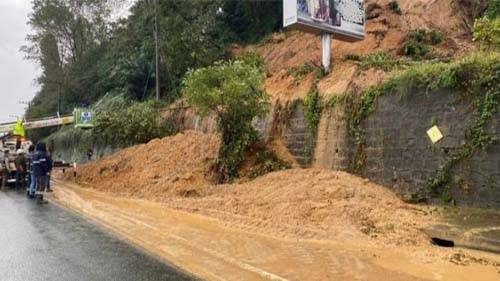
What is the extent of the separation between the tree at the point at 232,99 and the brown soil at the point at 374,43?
2.02 metres

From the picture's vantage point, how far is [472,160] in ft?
42.0

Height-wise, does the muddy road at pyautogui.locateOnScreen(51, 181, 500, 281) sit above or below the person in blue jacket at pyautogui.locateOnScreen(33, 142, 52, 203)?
below

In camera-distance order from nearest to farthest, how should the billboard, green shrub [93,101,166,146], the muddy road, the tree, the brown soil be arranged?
the muddy road → the tree → the billboard → the brown soil → green shrub [93,101,166,146]

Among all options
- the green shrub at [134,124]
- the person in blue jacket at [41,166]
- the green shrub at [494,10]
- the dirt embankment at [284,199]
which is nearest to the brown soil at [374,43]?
the green shrub at [494,10]

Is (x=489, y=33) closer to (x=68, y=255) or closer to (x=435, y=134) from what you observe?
(x=435, y=134)

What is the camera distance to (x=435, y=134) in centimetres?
1383

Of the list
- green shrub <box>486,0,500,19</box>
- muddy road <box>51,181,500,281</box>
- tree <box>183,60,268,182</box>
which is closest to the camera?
muddy road <box>51,181,500,281</box>

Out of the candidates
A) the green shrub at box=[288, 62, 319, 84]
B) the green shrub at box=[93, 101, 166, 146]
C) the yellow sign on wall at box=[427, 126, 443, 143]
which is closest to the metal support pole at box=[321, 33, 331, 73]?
the green shrub at box=[288, 62, 319, 84]

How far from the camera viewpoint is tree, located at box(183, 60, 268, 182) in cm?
1855

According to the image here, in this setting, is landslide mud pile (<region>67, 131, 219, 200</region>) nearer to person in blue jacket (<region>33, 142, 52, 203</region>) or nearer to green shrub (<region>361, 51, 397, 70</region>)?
person in blue jacket (<region>33, 142, 52, 203</region>)

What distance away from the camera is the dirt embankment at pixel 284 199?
11438 mm

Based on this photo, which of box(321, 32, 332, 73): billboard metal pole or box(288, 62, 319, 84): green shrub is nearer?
box(321, 32, 332, 73): billboard metal pole

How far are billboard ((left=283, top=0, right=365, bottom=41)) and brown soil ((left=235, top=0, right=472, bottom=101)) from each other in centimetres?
120

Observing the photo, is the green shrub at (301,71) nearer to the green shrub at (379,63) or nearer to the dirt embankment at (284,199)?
the green shrub at (379,63)
